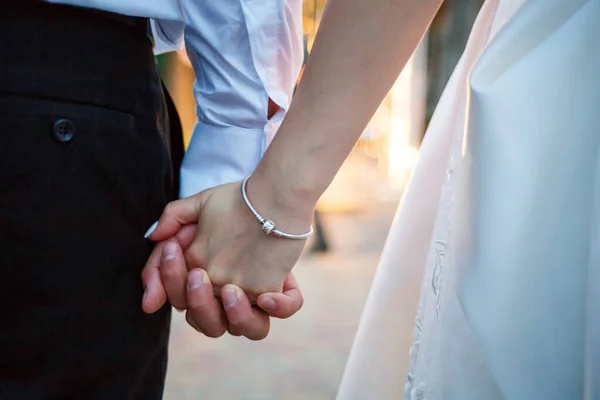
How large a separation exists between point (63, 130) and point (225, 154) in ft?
1.03

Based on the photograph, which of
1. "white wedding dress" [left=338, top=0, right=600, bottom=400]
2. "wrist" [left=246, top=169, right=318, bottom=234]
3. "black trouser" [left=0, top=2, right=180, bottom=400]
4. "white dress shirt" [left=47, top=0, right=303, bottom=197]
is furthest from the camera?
"white dress shirt" [left=47, top=0, right=303, bottom=197]

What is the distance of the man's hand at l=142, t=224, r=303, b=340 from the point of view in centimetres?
98

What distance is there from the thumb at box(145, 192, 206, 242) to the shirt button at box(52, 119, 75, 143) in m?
0.20

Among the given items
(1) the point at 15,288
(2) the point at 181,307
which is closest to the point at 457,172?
(2) the point at 181,307

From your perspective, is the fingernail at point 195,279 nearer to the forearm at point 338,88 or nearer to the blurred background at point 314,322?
the forearm at point 338,88

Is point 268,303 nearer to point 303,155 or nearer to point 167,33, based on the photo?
point 303,155

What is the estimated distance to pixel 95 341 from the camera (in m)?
0.91

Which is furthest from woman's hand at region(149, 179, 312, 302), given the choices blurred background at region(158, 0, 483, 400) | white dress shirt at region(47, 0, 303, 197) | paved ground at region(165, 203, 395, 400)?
paved ground at region(165, 203, 395, 400)

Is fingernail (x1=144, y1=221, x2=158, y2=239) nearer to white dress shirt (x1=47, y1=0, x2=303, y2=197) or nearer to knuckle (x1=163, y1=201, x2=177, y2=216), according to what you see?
knuckle (x1=163, y1=201, x2=177, y2=216)

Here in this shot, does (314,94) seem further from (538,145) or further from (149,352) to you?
(149,352)

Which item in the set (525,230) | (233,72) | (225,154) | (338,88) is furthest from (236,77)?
(525,230)

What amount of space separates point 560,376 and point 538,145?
254mm

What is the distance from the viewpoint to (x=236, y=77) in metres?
1.08

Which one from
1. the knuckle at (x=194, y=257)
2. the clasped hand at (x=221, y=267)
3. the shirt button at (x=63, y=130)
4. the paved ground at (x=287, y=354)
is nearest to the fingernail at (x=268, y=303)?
the clasped hand at (x=221, y=267)
